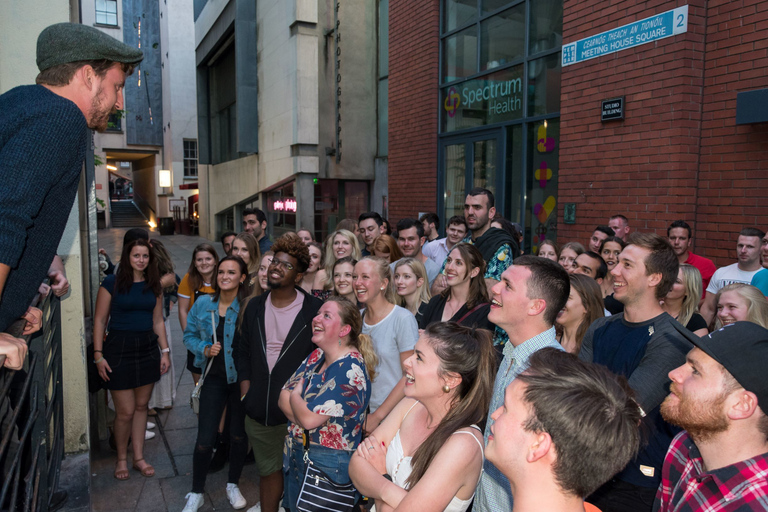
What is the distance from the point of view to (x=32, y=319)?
230 centimetres

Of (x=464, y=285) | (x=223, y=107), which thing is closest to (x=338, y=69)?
(x=223, y=107)

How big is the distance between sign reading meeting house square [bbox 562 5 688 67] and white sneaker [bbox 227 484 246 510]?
6.65 metres

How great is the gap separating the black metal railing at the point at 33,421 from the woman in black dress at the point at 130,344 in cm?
99

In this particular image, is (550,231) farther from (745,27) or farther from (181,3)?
(181,3)

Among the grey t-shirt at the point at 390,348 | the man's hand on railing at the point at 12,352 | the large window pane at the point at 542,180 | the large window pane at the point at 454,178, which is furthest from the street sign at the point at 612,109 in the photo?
the man's hand on railing at the point at 12,352

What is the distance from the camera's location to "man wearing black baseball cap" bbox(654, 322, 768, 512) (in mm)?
1887

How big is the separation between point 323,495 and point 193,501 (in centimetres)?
166

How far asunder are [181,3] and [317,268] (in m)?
32.3

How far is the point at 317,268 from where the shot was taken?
656cm

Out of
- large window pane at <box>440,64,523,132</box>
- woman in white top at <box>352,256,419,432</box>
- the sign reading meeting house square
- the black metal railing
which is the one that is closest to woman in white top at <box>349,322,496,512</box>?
woman in white top at <box>352,256,419,432</box>

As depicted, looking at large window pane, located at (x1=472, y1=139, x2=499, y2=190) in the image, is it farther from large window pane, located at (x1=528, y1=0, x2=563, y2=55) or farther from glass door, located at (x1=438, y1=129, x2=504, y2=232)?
large window pane, located at (x1=528, y1=0, x2=563, y2=55)

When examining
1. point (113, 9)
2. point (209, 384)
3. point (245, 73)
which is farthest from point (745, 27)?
point (113, 9)

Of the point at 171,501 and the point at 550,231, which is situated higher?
the point at 550,231

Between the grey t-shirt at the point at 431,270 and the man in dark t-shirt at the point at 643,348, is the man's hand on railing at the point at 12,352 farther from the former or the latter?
the grey t-shirt at the point at 431,270
